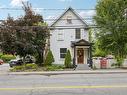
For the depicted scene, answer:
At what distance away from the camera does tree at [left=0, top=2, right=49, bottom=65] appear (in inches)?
1731

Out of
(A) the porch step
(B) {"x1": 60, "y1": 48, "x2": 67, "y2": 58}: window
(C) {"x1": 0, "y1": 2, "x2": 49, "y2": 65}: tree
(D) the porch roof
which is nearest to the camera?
(C) {"x1": 0, "y1": 2, "x2": 49, "y2": 65}: tree

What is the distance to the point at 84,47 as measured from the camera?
48.6 m

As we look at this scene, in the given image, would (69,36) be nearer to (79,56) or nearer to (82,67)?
(79,56)

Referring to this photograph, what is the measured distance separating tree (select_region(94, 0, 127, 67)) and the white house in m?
2.48

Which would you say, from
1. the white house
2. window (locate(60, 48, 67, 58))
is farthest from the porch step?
window (locate(60, 48, 67, 58))

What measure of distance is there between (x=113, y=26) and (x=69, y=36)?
6.18 meters

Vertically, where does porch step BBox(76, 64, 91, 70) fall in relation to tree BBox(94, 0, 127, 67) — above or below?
below

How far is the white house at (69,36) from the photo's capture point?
48.9 metres

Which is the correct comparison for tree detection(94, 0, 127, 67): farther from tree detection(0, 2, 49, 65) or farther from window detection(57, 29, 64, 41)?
tree detection(0, 2, 49, 65)

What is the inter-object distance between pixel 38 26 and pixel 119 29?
9.71 metres

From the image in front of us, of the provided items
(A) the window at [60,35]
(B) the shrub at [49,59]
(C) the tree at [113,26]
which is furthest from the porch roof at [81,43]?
(B) the shrub at [49,59]

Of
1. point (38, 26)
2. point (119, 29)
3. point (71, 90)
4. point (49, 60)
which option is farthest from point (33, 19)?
point (71, 90)

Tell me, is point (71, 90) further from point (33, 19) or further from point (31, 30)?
point (33, 19)

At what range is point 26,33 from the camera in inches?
1741
